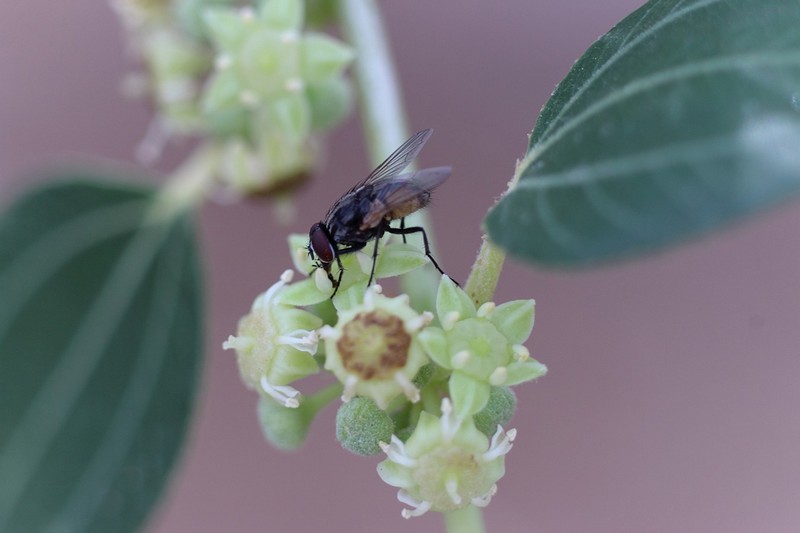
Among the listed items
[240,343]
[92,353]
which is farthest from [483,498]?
[92,353]

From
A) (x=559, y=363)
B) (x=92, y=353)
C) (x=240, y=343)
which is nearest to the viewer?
(x=240, y=343)

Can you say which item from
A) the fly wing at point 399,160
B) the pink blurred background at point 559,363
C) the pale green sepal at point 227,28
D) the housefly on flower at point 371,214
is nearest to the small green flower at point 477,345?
the housefly on flower at point 371,214

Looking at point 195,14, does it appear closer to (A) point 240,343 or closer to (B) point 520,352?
(A) point 240,343

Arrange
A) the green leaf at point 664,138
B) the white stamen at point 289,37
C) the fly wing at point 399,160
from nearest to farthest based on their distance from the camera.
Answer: the green leaf at point 664,138
the fly wing at point 399,160
the white stamen at point 289,37

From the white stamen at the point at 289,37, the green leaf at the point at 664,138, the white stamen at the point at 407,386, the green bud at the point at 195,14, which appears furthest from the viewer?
the green bud at the point at 195,14

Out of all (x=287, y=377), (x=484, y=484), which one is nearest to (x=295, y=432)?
(x=287, y=377)

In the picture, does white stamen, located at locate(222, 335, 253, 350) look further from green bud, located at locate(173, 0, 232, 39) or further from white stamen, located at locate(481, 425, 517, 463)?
green bud, located at locate(173, 0, 232, 39)

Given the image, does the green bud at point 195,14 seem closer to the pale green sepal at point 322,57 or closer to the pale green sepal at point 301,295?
the pale green sepal at point 322,57

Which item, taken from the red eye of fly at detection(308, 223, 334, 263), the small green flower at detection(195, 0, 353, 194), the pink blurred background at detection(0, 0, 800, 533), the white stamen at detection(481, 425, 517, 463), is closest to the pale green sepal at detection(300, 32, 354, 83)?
the small green flower at detection(195, 0, 353, 194)
